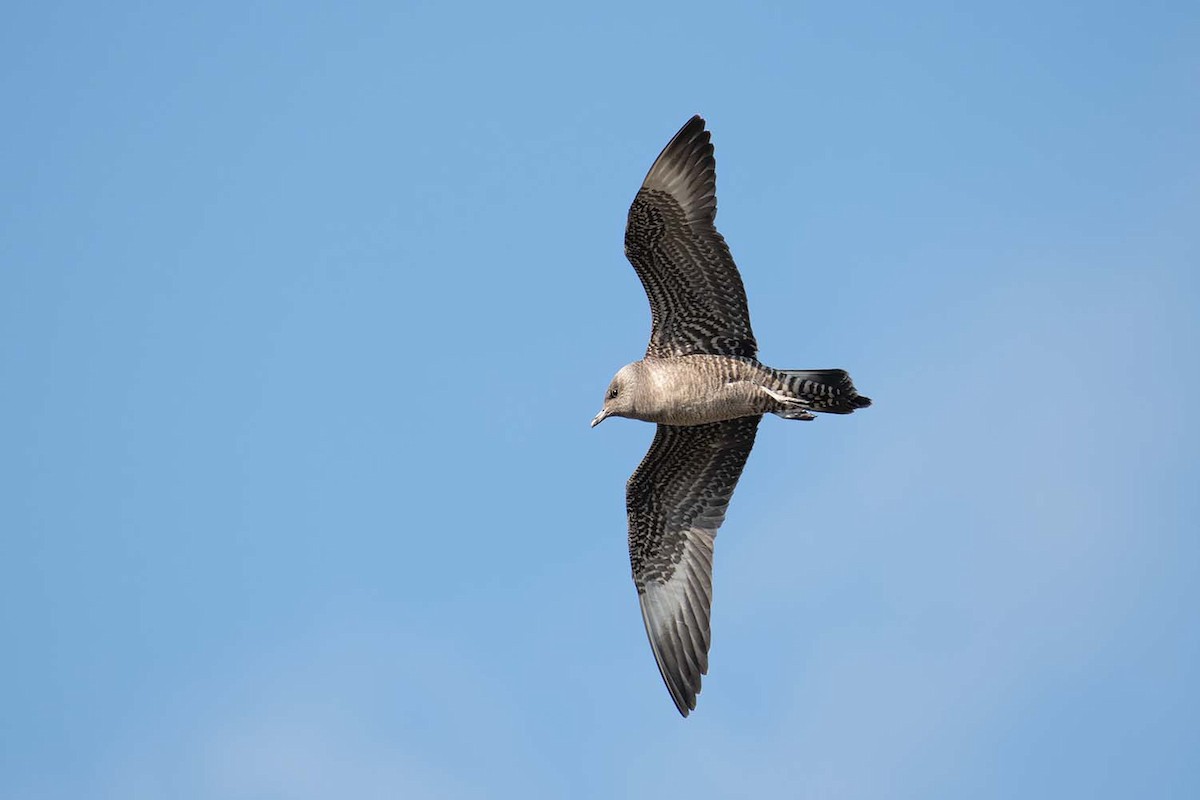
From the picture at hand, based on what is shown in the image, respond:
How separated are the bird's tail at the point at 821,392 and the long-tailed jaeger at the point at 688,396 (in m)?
0.01

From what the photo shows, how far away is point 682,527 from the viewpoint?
17.1 metres

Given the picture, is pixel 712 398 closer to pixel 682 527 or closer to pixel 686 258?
pixel 686 258

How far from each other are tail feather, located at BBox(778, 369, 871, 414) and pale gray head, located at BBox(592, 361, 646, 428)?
1.52 metres

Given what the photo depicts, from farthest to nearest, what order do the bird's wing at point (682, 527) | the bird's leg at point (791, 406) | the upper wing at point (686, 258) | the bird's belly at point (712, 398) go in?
the bird's wing at point (682, 527), the bird's belly at point (712, 398), the bird's leg at point (791, 406), the upper wing at point (686, 258)

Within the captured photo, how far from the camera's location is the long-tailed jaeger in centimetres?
1555

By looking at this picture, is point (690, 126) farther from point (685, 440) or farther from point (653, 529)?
point (653, 529)

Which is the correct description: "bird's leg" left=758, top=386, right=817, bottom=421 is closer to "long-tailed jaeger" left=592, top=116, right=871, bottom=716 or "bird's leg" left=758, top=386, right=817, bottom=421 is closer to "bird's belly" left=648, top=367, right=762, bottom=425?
"long-tailed jaeger" left=592, top=116, right=871, bottom=716

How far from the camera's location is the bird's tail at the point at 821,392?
51.2 ft

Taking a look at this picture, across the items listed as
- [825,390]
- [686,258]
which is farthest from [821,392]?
[686,258]

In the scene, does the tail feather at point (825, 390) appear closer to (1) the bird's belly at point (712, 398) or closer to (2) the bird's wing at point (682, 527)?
(1) the bird's belly at point (712, 398)

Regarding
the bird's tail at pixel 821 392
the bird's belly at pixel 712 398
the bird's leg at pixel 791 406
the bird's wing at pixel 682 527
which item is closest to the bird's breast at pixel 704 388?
the bird's belly at pixel 712 398

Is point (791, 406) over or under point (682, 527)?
over

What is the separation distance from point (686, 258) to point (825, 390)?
2.00 meters

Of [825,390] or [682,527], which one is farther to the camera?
[682,527]
